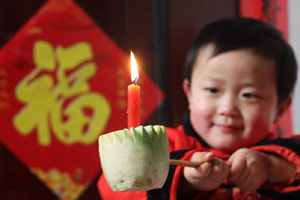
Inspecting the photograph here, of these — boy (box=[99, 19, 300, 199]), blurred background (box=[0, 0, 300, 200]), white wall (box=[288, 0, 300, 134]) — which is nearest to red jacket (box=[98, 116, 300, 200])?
boy (box=[99, 19, 300, 199])

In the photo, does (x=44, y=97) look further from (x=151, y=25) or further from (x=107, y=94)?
(x=151, y=25)

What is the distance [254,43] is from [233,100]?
14 cm

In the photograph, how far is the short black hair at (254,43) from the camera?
3.00 ft

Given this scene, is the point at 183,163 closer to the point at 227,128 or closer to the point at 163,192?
the point at 163,192

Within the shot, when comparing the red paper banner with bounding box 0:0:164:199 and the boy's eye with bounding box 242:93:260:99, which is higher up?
the boy's eye with bounding box 242:93:260:99

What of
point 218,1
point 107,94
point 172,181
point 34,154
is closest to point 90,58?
point 107,94

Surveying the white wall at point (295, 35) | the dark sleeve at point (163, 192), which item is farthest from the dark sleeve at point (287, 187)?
the white wall at point (295, 35)

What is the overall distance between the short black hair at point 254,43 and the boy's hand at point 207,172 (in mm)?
286

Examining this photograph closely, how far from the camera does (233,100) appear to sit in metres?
0.88

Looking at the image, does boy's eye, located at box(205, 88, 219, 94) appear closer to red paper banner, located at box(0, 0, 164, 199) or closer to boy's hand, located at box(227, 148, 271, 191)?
boy's hand, located at box(227, 148, 271, 191)

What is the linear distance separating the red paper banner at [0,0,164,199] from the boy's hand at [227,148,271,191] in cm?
79

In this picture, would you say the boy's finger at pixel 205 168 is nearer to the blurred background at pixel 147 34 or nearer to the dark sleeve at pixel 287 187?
the dark sleeve at pixel 287 187

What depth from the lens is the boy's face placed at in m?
0.88

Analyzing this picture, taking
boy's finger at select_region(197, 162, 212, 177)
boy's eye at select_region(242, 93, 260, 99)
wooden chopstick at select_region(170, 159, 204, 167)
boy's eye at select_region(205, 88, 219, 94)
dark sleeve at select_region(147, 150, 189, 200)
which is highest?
wooden chopstick at select_region(170, 159, 204, 167)
